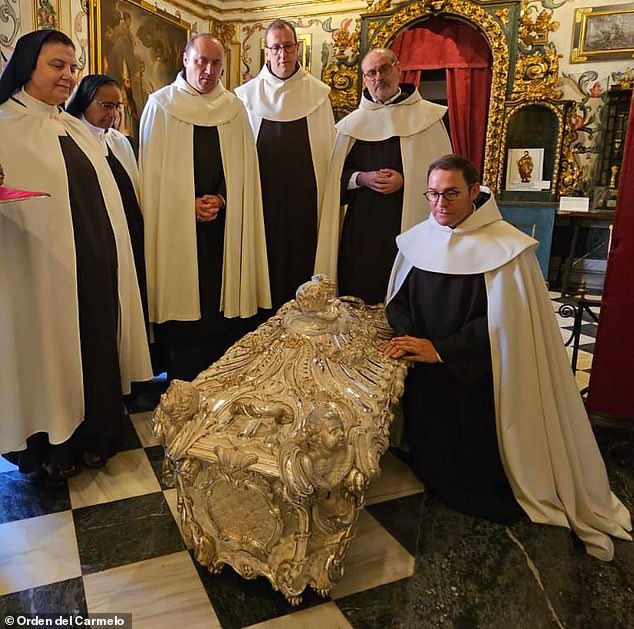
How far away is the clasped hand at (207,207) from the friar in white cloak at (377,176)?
609 millimetres

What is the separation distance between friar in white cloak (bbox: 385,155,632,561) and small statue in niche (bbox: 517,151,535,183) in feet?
18.2

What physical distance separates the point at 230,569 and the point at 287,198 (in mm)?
2216

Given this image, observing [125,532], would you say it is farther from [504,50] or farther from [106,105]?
[504,50]

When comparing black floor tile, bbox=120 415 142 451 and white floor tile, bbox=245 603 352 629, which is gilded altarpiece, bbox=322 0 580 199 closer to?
black floor tile, bbox=120 415 142 451

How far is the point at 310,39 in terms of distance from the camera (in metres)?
8.03

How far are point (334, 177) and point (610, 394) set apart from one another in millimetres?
1864

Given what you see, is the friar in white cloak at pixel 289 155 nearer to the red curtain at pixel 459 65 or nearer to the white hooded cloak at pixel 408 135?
the white hooded cloak at pixel 408 135

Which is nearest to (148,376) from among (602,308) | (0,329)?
(0,329)

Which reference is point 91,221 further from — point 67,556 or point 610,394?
point 610,394

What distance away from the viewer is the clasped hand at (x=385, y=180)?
3.09 metres

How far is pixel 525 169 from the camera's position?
738 centimetres

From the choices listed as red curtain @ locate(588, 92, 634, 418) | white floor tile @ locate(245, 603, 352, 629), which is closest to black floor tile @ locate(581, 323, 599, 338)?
red curtain @ locate(588, 92, 634, 418)

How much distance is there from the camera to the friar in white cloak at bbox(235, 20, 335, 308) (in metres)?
3.45

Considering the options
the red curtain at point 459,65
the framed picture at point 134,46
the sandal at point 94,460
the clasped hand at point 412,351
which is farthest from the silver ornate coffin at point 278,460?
the red curtain at point 459,65
